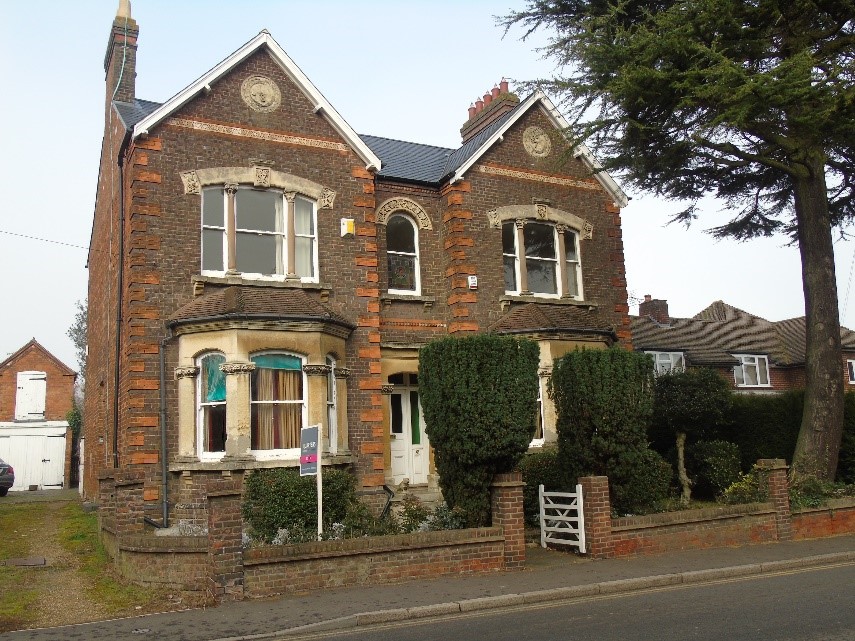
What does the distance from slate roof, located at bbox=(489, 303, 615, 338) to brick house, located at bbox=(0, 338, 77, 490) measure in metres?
22.9

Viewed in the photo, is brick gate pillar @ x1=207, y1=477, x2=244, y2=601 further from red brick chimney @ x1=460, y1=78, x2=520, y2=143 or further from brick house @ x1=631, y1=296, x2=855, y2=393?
brick house @ x1=631, y1=296, x2=855, y2=393

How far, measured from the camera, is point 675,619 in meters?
8.74

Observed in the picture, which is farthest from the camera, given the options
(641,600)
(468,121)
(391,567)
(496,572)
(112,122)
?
(468,121)

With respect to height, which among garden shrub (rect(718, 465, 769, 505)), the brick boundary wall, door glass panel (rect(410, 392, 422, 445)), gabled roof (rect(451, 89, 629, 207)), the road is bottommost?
the road

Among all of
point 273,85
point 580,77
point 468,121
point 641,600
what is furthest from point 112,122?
point 641,600

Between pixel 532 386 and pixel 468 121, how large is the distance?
12.0 m

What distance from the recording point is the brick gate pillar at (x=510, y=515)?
12180mm

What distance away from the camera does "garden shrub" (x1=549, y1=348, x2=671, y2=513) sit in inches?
538

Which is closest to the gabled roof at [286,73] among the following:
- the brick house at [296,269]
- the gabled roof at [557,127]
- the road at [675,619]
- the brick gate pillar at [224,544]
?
the brick house at [296,269]

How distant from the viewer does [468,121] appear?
22750 millimetres

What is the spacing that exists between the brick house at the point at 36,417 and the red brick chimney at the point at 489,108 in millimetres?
21901

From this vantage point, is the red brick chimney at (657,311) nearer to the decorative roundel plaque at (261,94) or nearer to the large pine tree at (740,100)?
the large pine tree at (740,100)

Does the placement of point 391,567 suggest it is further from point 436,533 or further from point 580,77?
point 580,77

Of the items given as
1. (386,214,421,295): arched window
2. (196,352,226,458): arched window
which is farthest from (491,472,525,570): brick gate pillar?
(386,214,421,295): arched window
